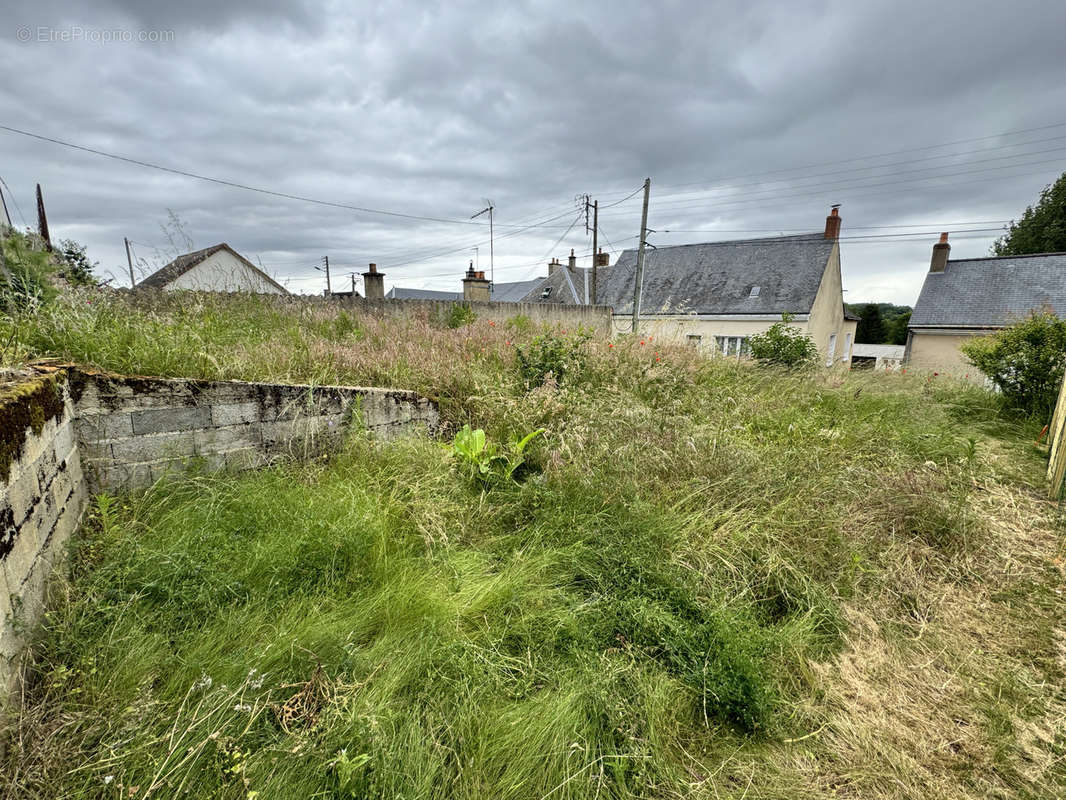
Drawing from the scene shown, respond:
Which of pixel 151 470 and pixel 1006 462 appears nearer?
pixel 151 470

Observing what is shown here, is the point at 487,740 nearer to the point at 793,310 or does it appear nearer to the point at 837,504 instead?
the point at 837,504

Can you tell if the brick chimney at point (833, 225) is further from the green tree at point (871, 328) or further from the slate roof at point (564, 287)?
the green tree at point (871, 328)

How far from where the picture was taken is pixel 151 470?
8.41ft

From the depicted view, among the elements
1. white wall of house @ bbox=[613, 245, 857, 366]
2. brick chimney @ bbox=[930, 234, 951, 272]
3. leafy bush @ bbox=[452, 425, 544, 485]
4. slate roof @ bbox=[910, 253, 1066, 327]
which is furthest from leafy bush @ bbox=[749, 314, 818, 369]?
brick chimney @ bbox=[930, 234, 951, 272]

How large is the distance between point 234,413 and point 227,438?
0.17 metres

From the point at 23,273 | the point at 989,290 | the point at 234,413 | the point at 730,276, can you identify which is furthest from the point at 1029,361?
the point at 989,290

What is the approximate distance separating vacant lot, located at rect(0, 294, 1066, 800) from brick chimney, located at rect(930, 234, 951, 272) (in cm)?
2117

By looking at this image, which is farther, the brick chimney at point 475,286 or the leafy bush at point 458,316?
the brick chimney at point 475,286

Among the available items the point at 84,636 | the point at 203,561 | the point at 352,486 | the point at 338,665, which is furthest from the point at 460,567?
the point at 84,636

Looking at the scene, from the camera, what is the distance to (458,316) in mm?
7898

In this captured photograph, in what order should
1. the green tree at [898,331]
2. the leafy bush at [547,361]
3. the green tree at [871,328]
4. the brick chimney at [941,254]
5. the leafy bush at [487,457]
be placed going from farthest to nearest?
the green tree at [871,328] → the green tree at [898,331] → the brick chimney at [941,254] → the leafy bush at [547,361] → the leafy bush at [487,457]

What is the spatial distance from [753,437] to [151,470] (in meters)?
4.75

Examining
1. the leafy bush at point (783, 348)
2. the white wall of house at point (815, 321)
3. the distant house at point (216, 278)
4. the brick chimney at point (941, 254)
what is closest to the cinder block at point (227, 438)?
the distant house at point (216, 278)

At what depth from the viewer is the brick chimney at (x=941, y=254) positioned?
736 inches
